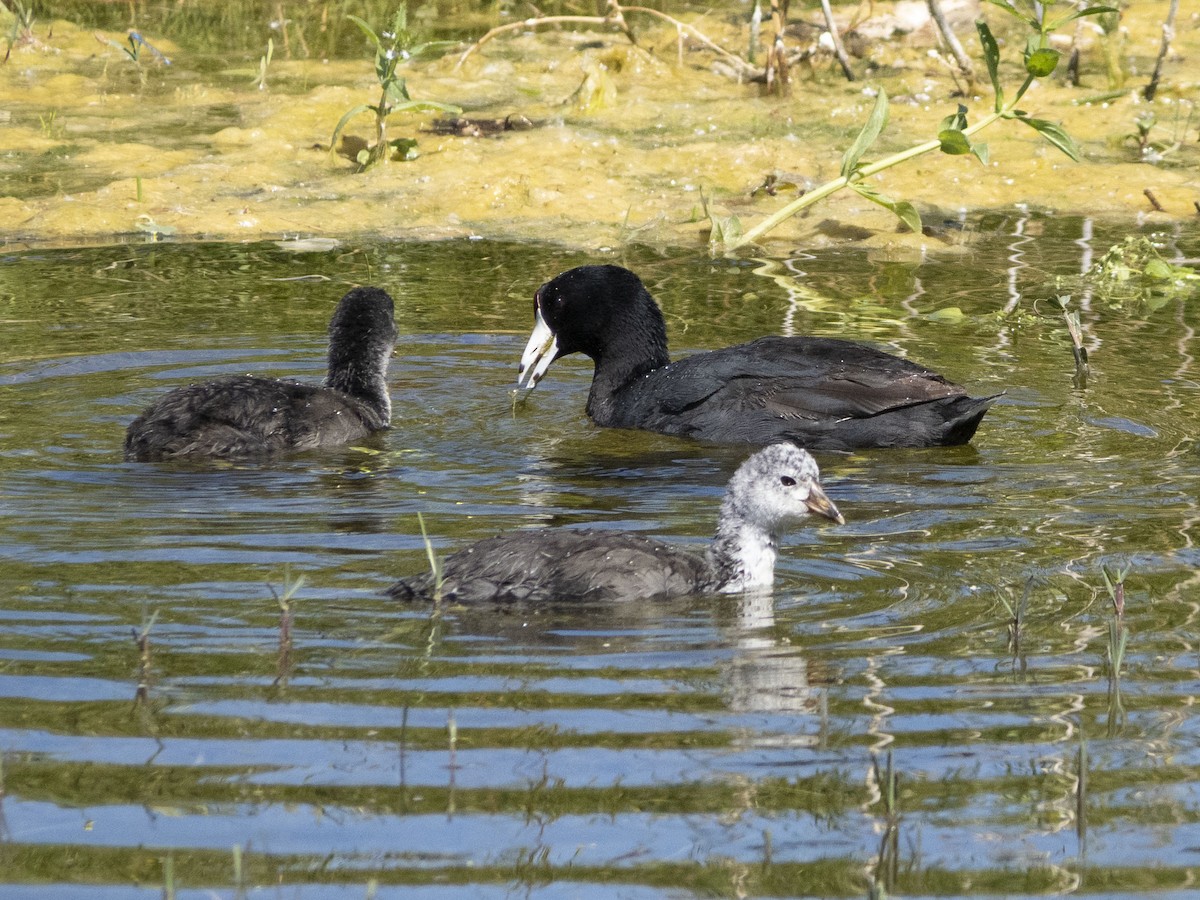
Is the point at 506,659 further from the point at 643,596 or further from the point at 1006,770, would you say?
the point at 1006,770

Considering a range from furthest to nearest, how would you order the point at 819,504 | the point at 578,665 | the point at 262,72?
1. the point at 262,72
2. the point at 819,504
3. the point at 578,665

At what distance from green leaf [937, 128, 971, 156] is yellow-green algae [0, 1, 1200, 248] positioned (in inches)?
137

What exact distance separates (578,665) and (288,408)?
10.2 ft

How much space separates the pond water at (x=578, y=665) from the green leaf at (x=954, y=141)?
3.76 feet

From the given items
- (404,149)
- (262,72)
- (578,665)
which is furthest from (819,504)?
(262,72)

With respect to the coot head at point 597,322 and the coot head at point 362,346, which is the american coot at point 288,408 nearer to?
the coot head at point 362,346

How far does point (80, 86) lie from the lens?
14.3 m

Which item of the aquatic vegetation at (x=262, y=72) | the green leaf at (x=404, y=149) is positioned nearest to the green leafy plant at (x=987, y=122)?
the green leaf at (x=404, y=149)

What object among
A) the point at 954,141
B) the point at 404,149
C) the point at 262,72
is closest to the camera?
the point at 954,141

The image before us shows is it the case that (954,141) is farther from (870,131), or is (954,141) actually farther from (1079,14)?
(1079,14)

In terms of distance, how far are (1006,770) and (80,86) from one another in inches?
473

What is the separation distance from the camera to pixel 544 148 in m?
12.4

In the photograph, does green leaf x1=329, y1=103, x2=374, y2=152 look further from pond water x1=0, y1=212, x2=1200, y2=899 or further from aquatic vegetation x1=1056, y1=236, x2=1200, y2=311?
aquatic vegetation x1=1056, y1=236, x2=1200, y2=311

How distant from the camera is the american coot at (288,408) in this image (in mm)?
7121
